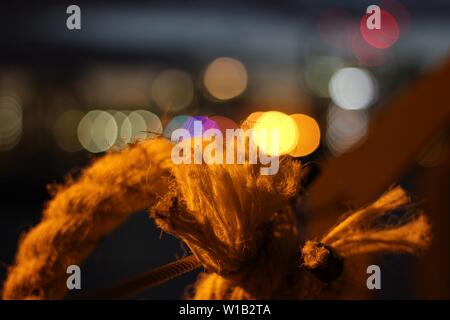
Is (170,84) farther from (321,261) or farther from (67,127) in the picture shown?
(321,261)

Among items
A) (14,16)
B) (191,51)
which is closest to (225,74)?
(191,51)

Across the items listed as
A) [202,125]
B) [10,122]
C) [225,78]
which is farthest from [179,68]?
[202,125]

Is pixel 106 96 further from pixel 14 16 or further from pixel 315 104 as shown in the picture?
pixel 315 104

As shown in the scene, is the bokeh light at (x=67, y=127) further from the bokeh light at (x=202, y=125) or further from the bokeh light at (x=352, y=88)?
the bokeh light at (x=202, y=125)

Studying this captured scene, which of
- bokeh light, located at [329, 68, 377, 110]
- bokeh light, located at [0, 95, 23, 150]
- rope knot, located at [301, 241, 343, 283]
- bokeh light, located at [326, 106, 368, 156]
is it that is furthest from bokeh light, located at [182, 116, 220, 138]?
bokeh light, located at [329, 68, 377, 110]

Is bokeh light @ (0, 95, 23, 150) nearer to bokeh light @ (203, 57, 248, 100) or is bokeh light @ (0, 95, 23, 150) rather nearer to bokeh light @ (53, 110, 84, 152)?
bokeh light @ (53, 110, 84, 152)
